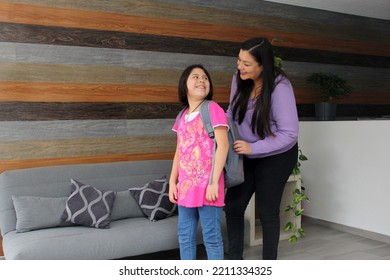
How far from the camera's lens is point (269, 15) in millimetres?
3814

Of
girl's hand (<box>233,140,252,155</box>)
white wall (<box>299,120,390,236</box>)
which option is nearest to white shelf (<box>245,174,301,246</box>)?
white wall (<box>299,120,390,236</box>)

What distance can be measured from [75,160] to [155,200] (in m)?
0.71

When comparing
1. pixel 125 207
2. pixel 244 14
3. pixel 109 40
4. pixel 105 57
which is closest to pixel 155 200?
pixel 125 207

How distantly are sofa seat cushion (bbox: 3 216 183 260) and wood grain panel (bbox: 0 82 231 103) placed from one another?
946 millimetres

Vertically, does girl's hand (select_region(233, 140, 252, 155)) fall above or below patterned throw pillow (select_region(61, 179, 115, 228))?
above

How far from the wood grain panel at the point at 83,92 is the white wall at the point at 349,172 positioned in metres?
1.38

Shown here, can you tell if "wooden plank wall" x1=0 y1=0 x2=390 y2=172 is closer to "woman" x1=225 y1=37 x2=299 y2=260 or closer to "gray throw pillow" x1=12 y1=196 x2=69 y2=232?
"gray throw pillow" x1=12 y1=196 x2=69 y2=232

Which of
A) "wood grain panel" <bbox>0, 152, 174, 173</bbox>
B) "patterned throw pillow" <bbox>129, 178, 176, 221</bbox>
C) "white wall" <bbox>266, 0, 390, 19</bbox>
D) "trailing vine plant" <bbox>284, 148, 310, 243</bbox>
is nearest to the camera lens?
"patterned throw pillow" <bbox>129, 178, 176, 221</bbox>

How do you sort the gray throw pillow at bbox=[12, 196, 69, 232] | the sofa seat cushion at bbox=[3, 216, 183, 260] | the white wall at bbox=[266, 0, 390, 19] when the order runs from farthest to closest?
the white wall at bbox=[266, 0, 390, 19] → the gray throw pillow at bbox=[12, 196, 69, 232] → the sofa seat cushion at bbox=[3, 216, 183, 260]

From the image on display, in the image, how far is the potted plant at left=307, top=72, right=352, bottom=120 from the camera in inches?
154

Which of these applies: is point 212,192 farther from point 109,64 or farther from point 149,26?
point 149,26

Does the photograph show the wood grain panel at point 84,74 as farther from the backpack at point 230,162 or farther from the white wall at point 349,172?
the white wall at point 349,172

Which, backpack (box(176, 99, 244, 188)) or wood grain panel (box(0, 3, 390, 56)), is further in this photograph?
wood grain panel (box(0, 3, 390, 56))

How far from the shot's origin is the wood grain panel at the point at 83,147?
2.84m
